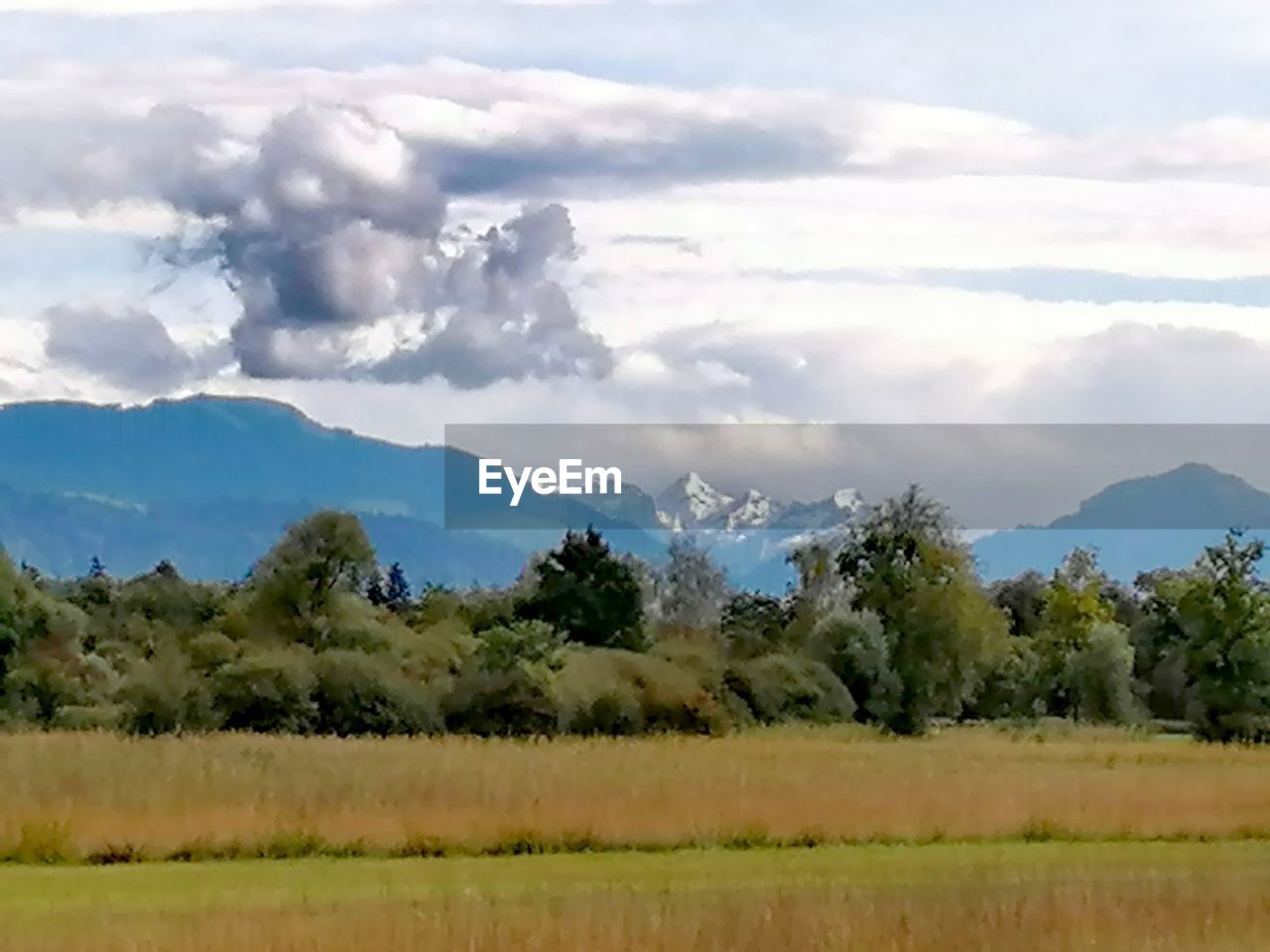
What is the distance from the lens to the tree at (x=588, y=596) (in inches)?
2494

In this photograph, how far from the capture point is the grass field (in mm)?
13641

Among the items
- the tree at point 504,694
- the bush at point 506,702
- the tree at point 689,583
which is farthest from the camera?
the tree at point 689,583

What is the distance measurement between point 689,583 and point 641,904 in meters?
95.7

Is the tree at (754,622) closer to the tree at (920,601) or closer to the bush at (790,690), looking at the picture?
the bush at (790,690)

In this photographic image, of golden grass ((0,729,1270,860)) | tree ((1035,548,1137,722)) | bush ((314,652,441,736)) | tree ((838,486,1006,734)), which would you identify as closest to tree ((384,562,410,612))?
tree ((838,486,1006,734))

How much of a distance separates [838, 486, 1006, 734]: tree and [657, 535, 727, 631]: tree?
3832 cm

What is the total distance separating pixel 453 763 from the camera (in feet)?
101

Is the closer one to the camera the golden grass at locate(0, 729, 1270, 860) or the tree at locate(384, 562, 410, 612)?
the golden grass at locate(0, 729, 1270, 860)

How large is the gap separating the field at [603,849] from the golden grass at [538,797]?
0.20ft

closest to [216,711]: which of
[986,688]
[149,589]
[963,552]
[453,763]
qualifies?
[453,763]

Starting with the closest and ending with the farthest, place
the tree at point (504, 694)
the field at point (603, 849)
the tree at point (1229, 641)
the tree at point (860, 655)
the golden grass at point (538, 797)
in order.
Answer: the field at point (603, 849) < the golden grass at point (538, 797) < the tree at point (504, 694) < the tree at point (1229, 641) < the tree at point (860, 655)

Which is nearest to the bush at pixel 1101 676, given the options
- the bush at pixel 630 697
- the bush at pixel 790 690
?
the bush at pixel 790 690

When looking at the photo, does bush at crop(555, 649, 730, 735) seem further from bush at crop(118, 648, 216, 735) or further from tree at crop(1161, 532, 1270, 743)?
tree at crop(1161, 532, 1270, 743)

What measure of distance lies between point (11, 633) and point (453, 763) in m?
30.0
